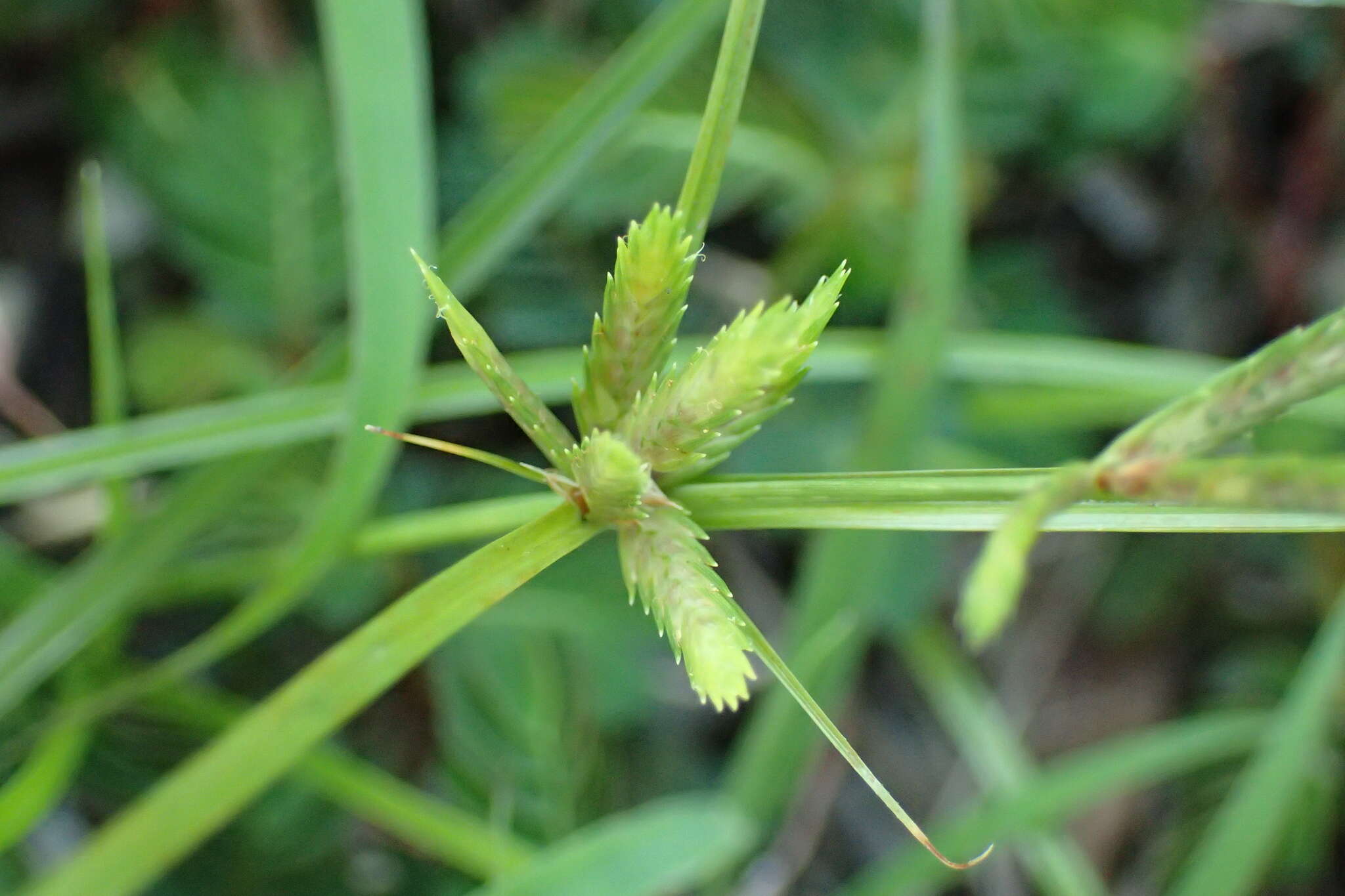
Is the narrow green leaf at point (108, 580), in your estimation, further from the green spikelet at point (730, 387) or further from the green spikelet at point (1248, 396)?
the green spikelet at point (1248, 396)

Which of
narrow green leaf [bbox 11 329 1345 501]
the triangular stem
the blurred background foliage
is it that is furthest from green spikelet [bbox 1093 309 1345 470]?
the blurred background foliage

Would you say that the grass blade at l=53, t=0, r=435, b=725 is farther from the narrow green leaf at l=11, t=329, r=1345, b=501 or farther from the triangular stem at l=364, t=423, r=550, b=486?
the triangular stem at l=364, t=423, r=550, b=486

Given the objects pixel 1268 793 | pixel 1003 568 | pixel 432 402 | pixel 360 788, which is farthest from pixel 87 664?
pixel 1268 793

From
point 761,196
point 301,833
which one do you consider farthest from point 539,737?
point 761,196

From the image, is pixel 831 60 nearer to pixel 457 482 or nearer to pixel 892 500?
pixel 457 482

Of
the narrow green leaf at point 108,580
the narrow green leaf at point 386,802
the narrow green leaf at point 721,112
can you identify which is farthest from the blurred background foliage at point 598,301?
the narrow green leaf at point 721,112

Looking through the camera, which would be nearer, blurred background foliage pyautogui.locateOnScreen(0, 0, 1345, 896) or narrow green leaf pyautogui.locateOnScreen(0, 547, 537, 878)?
narrow green leaf pyautogui.locateOnScreen(0, 547, 537, 878)
